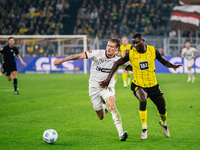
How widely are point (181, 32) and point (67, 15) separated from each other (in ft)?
38.8

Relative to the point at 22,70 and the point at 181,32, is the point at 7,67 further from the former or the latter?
the point at 181,32

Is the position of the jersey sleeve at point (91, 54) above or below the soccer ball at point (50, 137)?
above

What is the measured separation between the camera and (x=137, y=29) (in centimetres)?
3341

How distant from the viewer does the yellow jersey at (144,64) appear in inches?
278

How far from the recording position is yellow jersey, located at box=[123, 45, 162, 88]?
7.05 metres

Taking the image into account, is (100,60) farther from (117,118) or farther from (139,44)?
(117,118)

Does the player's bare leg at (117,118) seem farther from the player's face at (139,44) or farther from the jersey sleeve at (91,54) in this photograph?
the player's face at (139,44)

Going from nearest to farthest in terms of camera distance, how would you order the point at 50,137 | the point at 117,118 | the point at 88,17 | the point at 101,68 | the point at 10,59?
the point at 50,137 → the point at 117,118 → the point at 101,68 → the point at 10,59 → the point at 88,17

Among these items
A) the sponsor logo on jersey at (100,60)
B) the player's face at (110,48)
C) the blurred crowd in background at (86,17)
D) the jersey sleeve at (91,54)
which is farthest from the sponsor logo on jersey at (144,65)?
the blurred crowd in background at (86,17)

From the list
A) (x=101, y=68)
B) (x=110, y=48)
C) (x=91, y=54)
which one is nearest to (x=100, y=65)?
(x=101, y=68)

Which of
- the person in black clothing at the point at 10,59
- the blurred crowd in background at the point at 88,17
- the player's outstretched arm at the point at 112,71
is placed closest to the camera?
the player's outstretched arm at the point at 112,71

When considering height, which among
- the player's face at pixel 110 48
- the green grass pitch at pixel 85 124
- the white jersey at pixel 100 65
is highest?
the player's face at pixel 110 48

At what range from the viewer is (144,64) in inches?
278

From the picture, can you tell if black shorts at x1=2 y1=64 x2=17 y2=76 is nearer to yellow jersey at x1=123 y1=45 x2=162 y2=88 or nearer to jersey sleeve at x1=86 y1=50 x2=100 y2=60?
jersey sleeve at x1=86 y1=50 x2=100 y2=60
